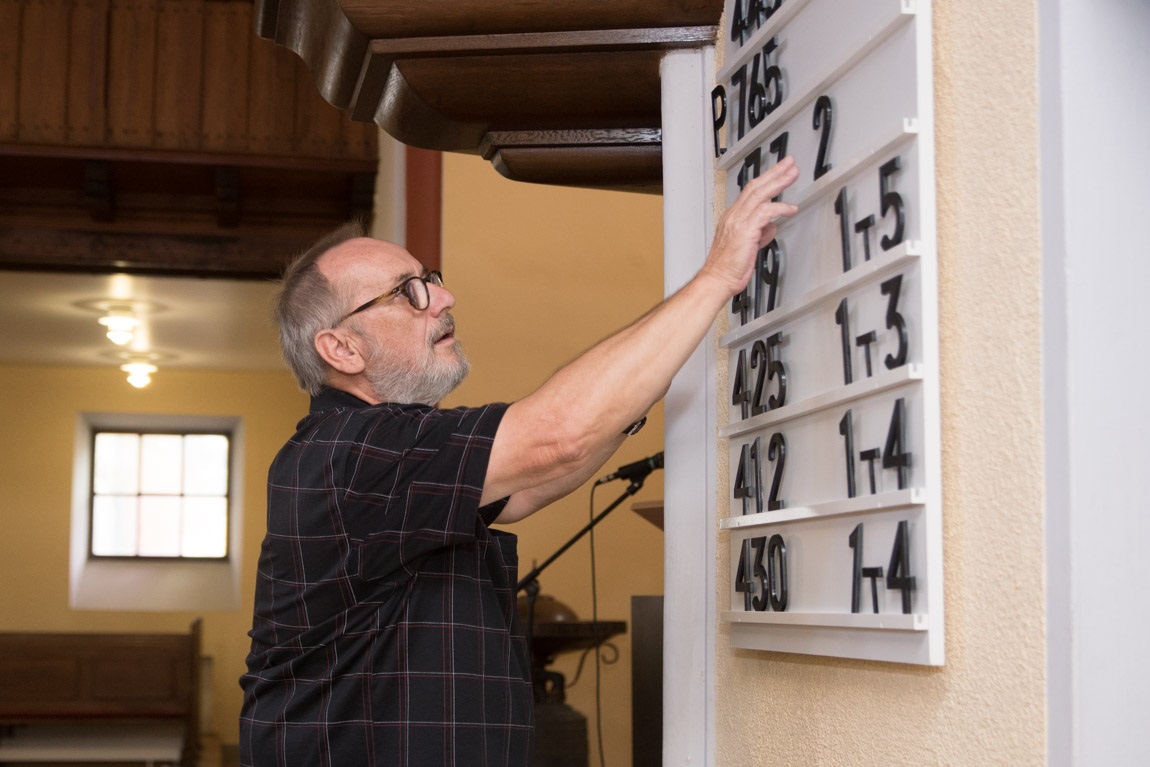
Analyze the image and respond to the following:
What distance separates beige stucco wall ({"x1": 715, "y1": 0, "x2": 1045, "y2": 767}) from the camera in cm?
96

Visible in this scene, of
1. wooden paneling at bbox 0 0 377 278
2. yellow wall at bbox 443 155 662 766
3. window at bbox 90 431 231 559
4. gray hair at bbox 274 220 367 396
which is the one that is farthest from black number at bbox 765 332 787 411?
window at bbox 90 431 231 559

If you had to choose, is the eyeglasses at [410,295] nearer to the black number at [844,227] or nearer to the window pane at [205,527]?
the black number at [844,227]

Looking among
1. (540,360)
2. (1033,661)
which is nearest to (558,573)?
(540,360)

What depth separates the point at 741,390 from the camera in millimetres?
1497

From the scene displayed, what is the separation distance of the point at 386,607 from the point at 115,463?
33.8ft

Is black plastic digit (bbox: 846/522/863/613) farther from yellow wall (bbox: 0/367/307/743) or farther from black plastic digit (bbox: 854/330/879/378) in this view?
yellow wall (bbox: 0/367/307/743)

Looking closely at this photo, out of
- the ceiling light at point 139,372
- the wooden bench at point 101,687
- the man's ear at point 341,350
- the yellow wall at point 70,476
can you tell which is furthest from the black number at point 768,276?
the yellow wall at point 70,476

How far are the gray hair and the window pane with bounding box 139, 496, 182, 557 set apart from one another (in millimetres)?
9754

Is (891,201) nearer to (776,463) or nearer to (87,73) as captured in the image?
(776,463)

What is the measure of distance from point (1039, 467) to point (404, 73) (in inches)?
40.5

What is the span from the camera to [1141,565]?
92 cm

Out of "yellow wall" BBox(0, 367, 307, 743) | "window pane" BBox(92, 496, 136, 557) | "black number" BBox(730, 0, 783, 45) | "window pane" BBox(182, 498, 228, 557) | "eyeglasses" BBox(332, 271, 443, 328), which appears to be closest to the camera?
"black number" BBox(730, 0, 783, 45)

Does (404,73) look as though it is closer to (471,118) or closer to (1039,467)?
(471,118)

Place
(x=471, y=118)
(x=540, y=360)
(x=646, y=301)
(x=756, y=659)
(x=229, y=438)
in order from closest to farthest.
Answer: (x=756, y=659) < (x=471, y=118) < (x=540, y=360) < (x=646, y=301) < (x=229, y=438)
